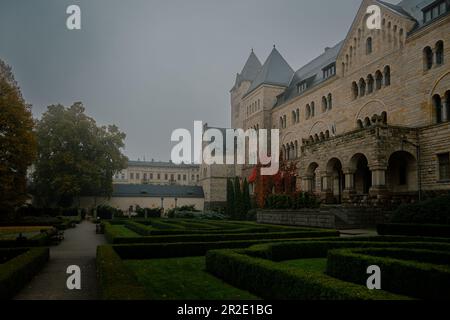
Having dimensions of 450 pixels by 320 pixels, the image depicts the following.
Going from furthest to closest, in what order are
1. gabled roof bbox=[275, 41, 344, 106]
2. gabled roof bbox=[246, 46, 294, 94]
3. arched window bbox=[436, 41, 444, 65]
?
gabled roof bbox=[246, 46, 294, 94] < gabled roof bbox=[275, 41, 344, 106] < arched window bbox=[436, 41, 444, 65]

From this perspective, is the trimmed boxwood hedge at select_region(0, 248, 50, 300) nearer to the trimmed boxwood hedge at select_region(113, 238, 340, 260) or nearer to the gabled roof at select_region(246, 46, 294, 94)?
the trimmed boxwood hedge at select_region(113, 238, 340, 260)

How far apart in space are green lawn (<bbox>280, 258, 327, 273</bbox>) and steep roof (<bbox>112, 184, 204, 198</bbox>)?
176 feet

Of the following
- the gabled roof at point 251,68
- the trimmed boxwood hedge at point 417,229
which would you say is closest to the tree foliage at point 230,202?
the gabled roof at point 251,68

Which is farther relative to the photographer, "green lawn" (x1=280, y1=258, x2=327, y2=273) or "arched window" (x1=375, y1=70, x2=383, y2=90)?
"arched window" (x1=375, y1=70, x2=383, y2=90)

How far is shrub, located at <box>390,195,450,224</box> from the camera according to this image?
19844 mm

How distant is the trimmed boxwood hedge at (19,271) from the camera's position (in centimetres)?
856

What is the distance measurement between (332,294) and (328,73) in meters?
38.8

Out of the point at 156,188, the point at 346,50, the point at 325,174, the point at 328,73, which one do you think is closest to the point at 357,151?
the point at 325,174

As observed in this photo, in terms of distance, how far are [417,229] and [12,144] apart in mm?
29988

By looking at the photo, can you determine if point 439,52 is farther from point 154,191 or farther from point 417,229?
point 154,191

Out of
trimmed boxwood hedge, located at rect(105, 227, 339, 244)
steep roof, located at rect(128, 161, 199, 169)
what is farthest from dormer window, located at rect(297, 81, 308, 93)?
steep roof, located at rect(128, 161, 199, 169)

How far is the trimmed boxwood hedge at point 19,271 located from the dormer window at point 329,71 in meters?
34.6

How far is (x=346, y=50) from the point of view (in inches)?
1457
